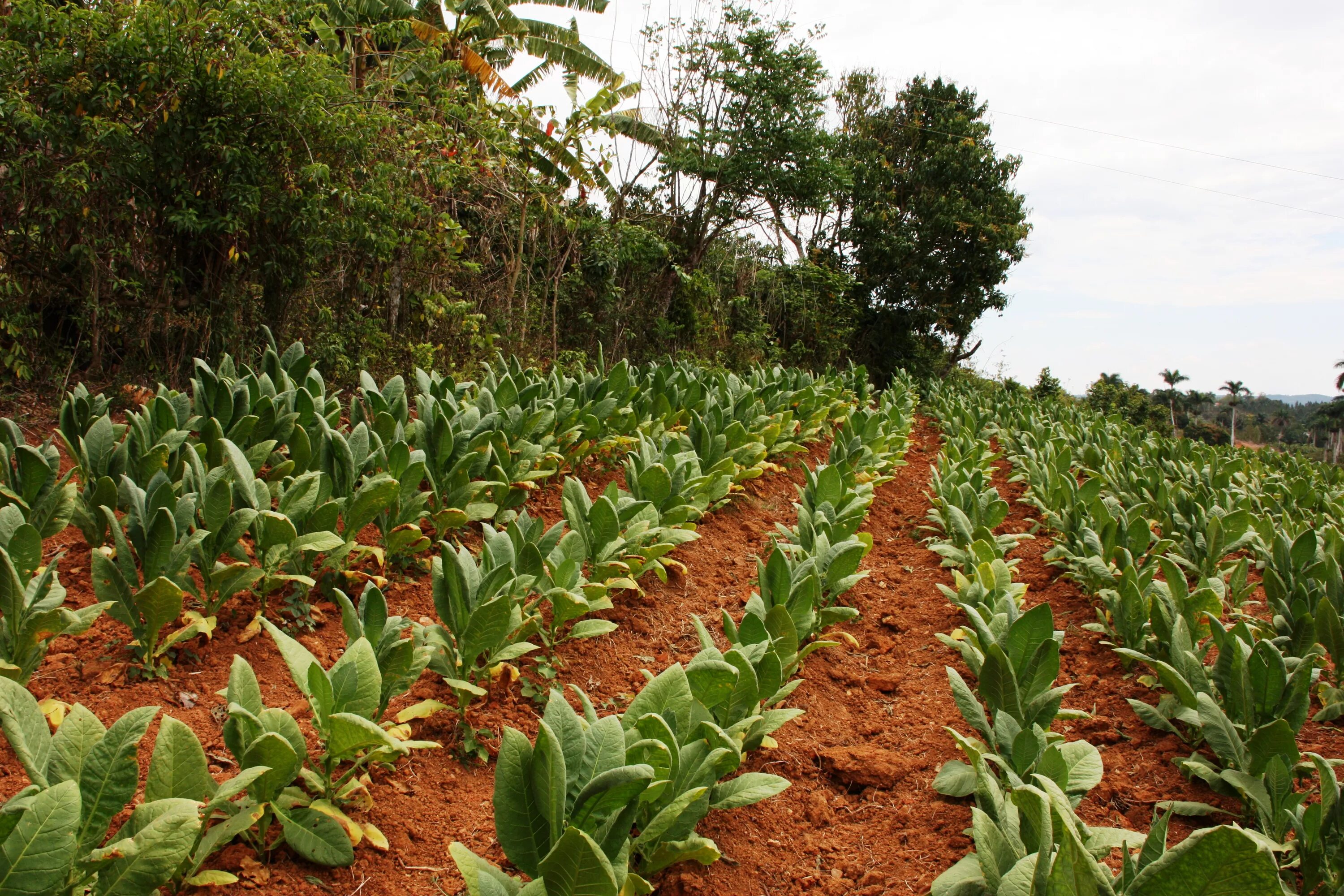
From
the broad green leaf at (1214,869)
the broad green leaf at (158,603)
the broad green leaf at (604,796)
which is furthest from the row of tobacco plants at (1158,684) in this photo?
the broad green leaf at (158,603)

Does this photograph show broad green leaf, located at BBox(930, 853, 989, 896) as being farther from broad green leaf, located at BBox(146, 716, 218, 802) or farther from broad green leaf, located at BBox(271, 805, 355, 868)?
broad green leaf, located at BBox(146, 716, 218, 802)

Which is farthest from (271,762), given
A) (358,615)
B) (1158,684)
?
(1158,684)

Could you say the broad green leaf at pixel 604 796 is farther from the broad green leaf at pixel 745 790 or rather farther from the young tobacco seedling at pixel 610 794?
the broad green leaf at pixel 745 790

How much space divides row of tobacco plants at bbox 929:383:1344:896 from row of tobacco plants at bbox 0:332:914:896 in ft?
1.88

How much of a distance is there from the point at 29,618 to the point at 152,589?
0.85 feet

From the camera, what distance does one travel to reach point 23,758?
149 cm

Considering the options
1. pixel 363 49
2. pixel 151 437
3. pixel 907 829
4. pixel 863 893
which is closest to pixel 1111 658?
pixel 907 829

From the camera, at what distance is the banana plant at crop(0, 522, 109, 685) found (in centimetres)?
199

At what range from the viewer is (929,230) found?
20.5 metres

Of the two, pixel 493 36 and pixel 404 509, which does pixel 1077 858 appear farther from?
pixel 493 36

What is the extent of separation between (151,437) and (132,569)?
4.13 ft

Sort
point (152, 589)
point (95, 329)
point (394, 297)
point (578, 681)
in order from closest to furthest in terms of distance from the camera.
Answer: point (152, 589) → point (578, 681) → point (95, 329) → point (394, 297)

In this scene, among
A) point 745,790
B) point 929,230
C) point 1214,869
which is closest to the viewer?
point 1214,869

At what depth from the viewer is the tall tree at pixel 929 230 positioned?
811 inches
